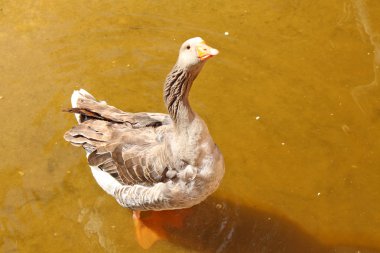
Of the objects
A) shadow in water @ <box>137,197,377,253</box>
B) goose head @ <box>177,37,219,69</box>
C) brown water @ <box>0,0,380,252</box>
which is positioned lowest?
shadow in water @ <box>137,197,377,253</box>

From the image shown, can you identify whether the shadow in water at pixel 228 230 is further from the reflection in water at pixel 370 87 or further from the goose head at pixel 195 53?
the goose head at pixel 195 53

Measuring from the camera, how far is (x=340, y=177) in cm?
443

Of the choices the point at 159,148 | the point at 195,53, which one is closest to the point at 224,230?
the point at 159,148

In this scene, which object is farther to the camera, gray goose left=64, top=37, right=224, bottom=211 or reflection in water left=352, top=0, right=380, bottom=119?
reflection in water left=352, top=0, right=380, bottom=119

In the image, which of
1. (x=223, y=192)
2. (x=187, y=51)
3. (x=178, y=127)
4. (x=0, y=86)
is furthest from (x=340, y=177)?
(x=0, y=86)

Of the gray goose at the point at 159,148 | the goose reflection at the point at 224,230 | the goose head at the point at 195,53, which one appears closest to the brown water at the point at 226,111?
the goose reflection at the point at 224,230

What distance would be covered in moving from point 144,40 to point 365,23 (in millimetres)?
2406

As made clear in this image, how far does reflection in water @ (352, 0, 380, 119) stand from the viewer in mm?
4832

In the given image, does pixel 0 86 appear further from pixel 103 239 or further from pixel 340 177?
pixel 340 177

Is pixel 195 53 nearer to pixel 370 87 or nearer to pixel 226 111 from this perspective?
pixel 226 111

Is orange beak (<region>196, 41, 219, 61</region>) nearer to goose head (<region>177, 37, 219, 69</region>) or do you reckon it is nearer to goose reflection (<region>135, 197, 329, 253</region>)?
goose head (<region>177, 37, 219, 69</region>)

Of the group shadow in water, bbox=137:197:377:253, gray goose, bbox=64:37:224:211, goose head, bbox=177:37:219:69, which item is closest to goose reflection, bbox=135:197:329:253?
shadow in water, bbox=137:197:377:253

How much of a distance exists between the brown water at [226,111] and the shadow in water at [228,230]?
0.04ft

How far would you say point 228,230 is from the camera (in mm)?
4246
